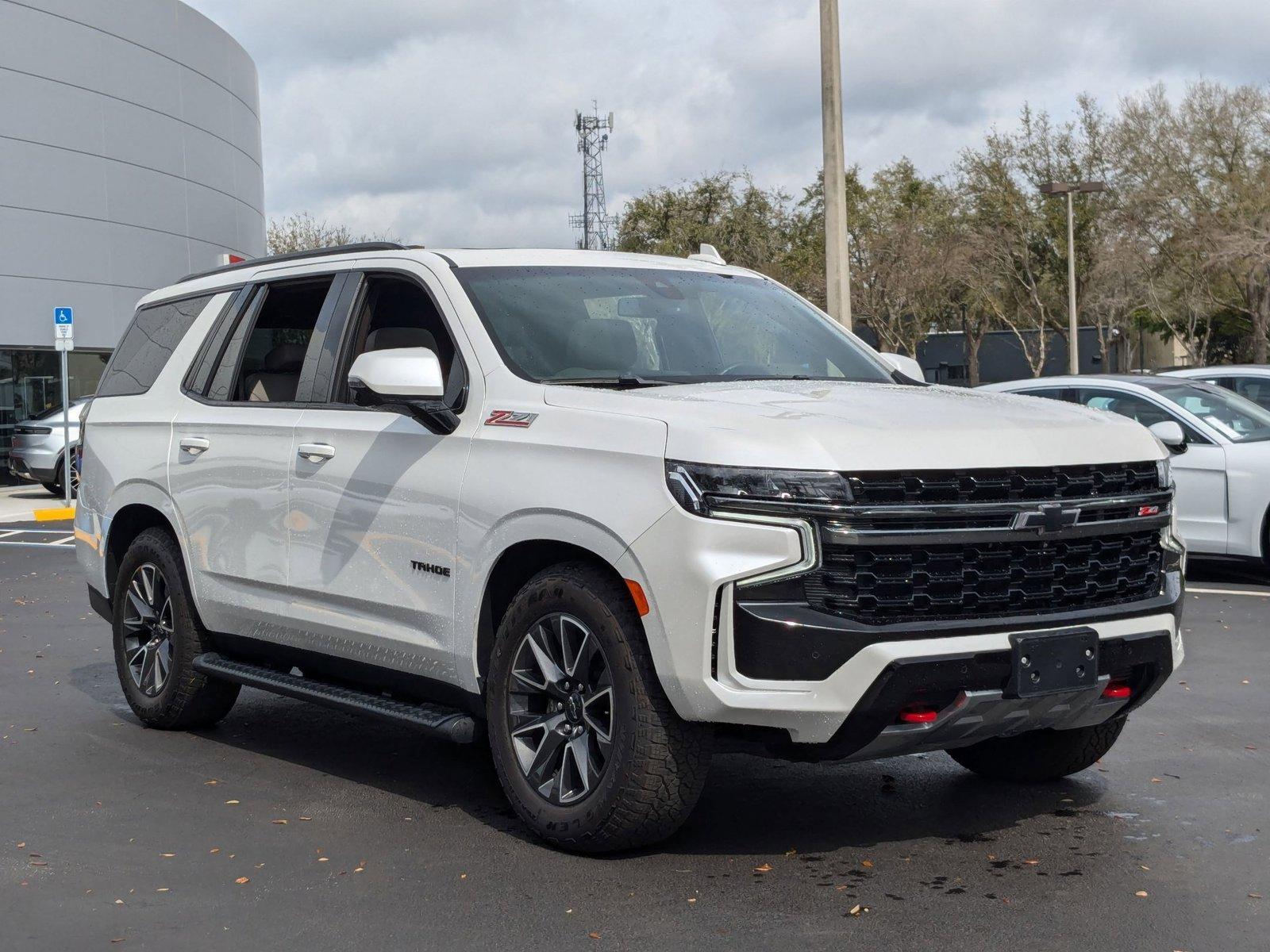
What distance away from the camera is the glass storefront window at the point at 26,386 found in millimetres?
31188

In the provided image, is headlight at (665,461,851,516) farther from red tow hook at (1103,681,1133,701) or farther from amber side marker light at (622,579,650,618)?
red tow hook at (1103,681,1133,701)

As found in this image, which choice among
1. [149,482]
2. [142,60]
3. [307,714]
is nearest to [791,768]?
[307,714]

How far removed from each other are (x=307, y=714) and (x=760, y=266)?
49.6 metres

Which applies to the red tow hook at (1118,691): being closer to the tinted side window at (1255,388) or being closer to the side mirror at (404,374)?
the side mirror at (404,374)

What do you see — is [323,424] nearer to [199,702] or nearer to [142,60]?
[199,702]

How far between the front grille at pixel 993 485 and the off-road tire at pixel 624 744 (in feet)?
2.75

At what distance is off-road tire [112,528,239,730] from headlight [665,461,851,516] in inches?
125

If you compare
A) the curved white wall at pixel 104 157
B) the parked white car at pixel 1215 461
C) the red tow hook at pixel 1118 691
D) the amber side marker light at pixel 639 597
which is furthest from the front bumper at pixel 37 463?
the red tow hook at pixel 1118 691

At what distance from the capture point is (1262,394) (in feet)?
46.4

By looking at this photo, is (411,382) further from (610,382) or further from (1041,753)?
(1041,753)

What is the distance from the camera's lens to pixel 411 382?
208 inches

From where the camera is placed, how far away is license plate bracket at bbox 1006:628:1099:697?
4531 mm

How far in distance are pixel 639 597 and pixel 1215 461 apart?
824 cm

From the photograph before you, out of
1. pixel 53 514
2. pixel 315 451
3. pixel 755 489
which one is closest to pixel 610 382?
pixel 755 489
